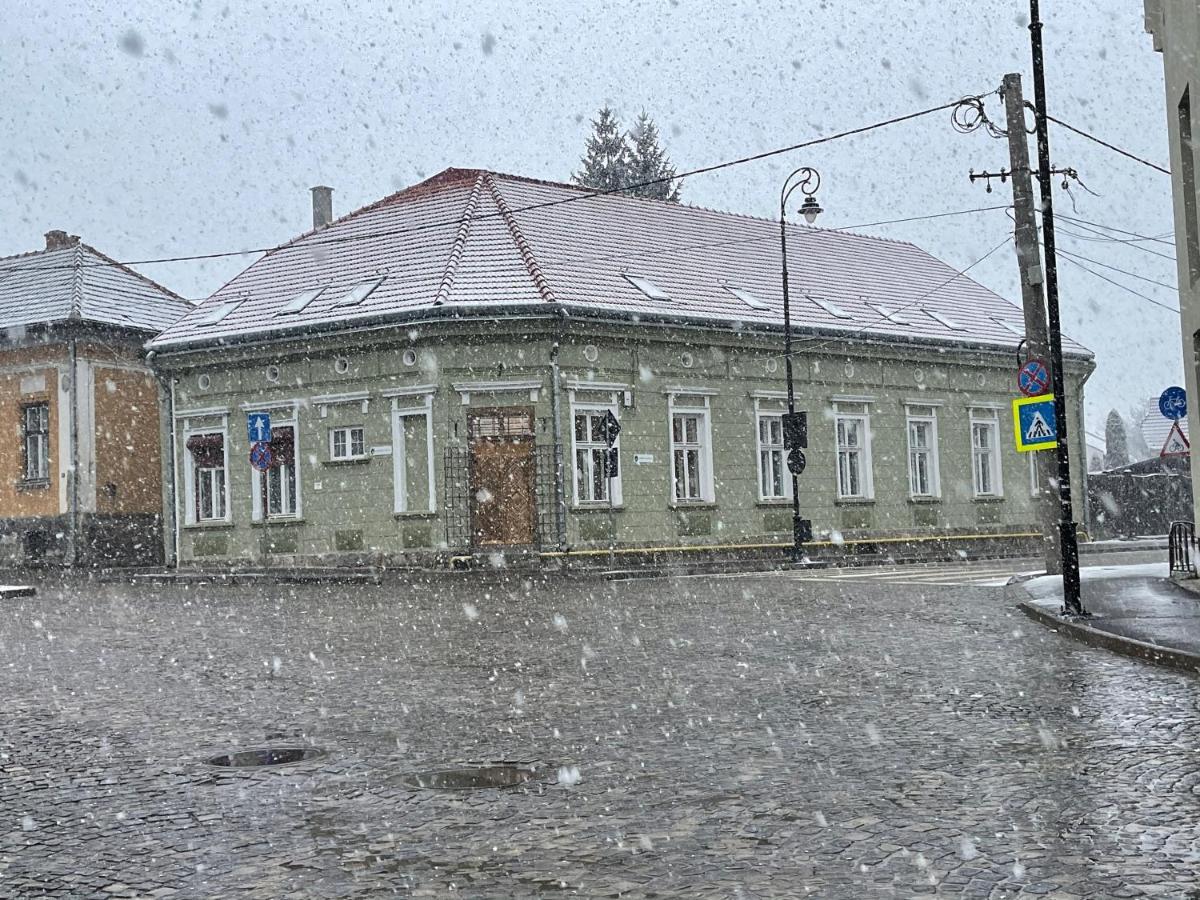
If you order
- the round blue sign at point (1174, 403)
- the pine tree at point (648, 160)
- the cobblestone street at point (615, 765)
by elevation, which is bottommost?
the cobblestone street at point (615, 765)

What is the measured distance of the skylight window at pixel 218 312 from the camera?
1351 inches

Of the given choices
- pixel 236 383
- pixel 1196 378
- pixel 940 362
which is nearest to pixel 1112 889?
pixel 1196 378

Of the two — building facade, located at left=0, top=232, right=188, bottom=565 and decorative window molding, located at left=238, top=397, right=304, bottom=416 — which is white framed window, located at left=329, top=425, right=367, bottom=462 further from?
building facade, located at left=0, top=232, right=188, bottom=565

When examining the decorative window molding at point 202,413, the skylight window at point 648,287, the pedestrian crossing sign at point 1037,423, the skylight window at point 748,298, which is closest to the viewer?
the pedestrian crossing sign at point 1037,423

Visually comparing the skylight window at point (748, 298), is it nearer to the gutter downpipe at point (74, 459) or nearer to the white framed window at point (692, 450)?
the white framed window at point (692, 450)

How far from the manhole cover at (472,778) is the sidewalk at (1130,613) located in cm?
609

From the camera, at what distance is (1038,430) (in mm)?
18281

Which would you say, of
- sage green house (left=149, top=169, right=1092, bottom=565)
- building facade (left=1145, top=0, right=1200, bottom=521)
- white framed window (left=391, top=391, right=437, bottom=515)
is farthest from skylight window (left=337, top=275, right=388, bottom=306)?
building facade (left=1145, top=0, right=1200, bottom=521)

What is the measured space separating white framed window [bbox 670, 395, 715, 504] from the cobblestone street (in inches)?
670

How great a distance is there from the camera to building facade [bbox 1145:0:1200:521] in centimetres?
1769

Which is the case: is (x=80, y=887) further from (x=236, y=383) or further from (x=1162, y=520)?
(x=1162, y=520)

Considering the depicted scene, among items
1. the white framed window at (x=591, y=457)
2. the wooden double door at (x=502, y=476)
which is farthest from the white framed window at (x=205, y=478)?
the white framed window at (x=591, y=457)

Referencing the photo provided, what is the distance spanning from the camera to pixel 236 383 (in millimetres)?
32844

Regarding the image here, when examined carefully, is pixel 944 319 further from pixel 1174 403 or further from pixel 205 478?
pixel 205 478
